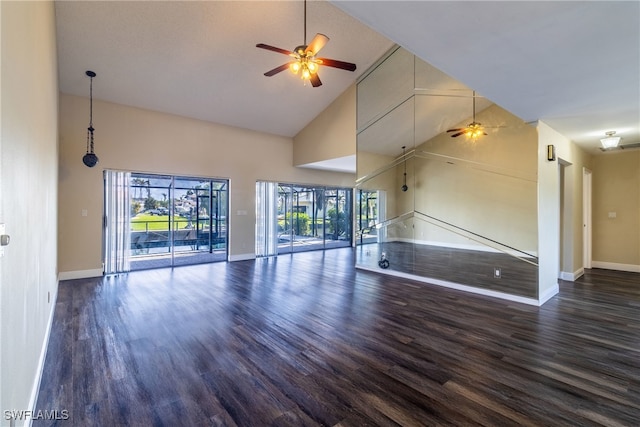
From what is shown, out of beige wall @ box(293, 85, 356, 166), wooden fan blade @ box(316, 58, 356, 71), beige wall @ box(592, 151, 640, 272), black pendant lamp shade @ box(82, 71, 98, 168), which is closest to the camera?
wooden fan blade @ box(316, 58, 356, 71)

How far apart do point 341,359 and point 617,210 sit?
7.53m

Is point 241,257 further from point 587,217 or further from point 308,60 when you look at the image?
point 587,217

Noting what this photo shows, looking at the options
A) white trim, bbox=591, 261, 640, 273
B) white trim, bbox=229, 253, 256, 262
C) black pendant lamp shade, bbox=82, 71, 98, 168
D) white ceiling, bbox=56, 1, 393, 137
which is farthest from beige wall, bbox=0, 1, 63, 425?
white trim, bbox=591, 261, 640, 273

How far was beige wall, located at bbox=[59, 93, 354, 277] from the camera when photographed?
554cm

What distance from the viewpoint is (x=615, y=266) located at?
6453mm

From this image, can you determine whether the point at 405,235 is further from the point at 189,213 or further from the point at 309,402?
the point at 189,213

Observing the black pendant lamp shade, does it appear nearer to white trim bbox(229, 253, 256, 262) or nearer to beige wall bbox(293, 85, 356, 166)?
white trim bbox(229, 253, 256, 262)

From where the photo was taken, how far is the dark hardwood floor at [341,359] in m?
2.03

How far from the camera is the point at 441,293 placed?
4.77m

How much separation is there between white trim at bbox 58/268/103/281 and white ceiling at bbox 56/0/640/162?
3.43 metres

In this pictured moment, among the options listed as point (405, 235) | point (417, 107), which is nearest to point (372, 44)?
point (417, 107)

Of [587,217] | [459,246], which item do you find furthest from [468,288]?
[587,217]

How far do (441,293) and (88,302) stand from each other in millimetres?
5431

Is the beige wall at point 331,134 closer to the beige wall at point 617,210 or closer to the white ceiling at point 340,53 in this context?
the white ceiling at point 340,53
